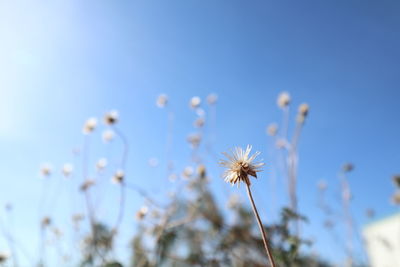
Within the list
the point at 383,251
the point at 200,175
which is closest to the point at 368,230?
the point at 383,251

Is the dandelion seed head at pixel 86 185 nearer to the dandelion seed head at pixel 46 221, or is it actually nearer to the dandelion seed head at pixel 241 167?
the dandelion seed head at pixel 46 221

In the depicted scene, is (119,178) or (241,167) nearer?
(241,167)

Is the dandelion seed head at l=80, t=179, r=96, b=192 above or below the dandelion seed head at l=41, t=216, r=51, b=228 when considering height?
above

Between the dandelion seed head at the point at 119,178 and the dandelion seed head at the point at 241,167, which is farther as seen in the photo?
the dandelion seed head at the point at 119,178

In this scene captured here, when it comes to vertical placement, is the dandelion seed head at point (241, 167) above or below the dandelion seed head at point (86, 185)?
below

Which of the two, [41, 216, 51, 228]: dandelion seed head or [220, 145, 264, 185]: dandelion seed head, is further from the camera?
[41, 216, 51, 228]: dandelion seed head

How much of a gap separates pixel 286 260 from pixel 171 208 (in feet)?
5.97

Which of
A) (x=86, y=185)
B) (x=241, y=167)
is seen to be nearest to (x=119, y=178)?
(x=86, y=185)

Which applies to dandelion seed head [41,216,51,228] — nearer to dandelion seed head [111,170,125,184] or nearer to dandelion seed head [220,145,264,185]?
dandelion seed head [111,170,125,184]

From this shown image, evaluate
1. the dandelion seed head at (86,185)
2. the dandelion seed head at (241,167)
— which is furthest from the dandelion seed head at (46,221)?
the dandelion seed head at (241,167)

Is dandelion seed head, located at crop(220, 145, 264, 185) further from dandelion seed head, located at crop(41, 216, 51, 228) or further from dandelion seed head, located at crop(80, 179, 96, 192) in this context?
dandelion seed head, located at crop(41, 216, 51, 228)

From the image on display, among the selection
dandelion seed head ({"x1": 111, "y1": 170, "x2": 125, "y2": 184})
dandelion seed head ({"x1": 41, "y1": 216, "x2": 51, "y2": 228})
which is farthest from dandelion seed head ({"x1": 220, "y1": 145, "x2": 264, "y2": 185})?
dandelion seed head ({"x1": 41, "y1": 216, "x2": 51, "y2": 228})

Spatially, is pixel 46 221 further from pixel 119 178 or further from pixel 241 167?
pixel 241 167

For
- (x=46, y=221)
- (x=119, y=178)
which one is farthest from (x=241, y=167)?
(x=46, y=221)
